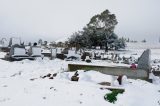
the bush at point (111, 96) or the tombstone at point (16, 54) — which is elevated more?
the tombstone at point (16, 54)

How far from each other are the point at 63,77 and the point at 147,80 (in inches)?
181

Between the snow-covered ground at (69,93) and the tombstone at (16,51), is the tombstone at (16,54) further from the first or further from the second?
the snow-covered ground at (69,93)

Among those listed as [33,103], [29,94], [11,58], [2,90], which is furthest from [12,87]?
[11,58]

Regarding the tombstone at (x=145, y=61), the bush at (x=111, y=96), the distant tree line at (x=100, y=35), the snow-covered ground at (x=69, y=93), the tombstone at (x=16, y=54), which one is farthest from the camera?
the distant tree line at (x=100, y=35)

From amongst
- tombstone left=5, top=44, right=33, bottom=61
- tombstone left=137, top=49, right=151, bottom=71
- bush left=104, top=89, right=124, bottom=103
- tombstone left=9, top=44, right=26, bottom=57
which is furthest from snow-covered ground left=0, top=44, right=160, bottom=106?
tombstone left=9, top=44, right=26, bottom=57

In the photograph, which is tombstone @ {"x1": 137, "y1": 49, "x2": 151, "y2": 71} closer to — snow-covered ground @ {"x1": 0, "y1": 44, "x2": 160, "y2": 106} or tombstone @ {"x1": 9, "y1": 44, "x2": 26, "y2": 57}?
snow-covered ground @ {"x1": 0, "y1": 44, "x2": 160, "y2": 106}

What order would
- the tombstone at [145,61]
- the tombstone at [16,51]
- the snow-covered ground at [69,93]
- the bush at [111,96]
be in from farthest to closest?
the tombstone at [16,51]
the tombstone at [145,61]
the bush at [111,96]
the snow-covered ground at [69,93]

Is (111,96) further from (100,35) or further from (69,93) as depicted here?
(100,35)

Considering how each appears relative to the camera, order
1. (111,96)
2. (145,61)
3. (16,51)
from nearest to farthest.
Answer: (111,96) < (145,61) < (16,51)

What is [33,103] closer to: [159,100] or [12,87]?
[12,87]

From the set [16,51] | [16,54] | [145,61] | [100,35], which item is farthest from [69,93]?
[100,35]

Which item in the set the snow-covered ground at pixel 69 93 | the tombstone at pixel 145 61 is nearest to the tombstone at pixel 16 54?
the tombstone at pixel 145 61

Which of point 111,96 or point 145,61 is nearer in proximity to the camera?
point 111,96

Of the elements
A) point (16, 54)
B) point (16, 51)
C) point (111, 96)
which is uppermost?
point (16, 51)
